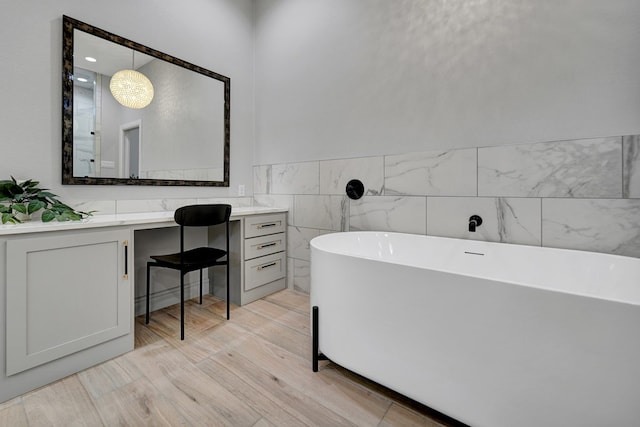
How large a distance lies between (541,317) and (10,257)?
2.13 meters

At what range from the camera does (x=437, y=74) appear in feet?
6.61

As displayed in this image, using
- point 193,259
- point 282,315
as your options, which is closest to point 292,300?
point 282,315

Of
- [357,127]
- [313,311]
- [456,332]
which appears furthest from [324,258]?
[357,127]

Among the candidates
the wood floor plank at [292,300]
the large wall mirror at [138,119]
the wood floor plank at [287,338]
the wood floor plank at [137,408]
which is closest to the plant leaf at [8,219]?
the large wall mirror at [138,119]

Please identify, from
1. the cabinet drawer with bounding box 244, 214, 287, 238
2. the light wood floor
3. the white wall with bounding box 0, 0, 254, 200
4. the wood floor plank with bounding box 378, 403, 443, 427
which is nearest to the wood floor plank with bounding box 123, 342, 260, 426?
the light wood floor

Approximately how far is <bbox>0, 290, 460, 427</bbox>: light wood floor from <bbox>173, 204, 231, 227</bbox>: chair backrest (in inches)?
30.1

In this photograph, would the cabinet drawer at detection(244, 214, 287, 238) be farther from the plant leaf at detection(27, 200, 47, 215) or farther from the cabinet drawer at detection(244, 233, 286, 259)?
the plant leaf at detection(27, 200, 47, 215)

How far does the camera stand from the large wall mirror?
6.27 ft

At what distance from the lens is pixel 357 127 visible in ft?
7.94

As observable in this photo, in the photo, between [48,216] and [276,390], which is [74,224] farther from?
[276,390]

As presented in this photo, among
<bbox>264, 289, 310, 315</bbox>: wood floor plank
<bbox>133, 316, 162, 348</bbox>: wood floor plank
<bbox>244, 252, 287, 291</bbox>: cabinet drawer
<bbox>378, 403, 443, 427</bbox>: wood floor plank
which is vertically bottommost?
<bbox>378, 403, 443, 427</bbox>: wood floor plank

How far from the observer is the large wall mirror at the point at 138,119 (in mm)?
1910

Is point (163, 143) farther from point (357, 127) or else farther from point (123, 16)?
point (357, 127)

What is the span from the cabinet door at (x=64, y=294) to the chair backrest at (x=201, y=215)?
1.05 feet
